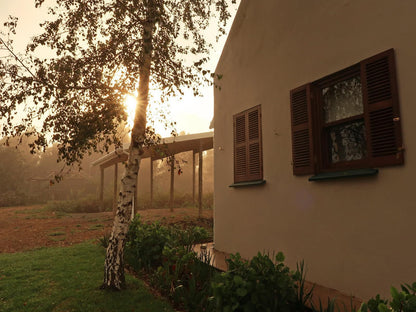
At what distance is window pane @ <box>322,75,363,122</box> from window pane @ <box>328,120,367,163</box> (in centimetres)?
14

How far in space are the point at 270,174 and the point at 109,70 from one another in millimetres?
3079

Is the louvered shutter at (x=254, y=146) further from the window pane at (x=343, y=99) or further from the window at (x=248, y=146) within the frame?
the window pane at (x=343, y=99)

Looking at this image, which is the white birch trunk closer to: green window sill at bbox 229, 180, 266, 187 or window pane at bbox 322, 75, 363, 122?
green window sill at bbox 229, 180, 266, 187

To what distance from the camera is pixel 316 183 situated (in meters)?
4.04

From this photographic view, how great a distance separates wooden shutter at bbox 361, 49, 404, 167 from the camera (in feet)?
10.3

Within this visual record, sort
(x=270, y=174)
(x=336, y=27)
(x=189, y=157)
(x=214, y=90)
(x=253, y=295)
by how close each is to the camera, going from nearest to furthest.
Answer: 1. (x=253, y=295)
2. (x=336, y=27)
3. (x=270, y=174)
4. (x=214, y=90)
5. (x=189, y=157)

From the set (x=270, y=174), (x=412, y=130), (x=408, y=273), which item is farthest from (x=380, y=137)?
(x=270, y=174)

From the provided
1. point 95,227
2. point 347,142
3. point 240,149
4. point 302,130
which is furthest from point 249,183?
point 95,227

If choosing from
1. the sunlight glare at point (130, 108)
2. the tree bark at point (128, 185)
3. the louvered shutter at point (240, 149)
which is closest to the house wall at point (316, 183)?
the louvered shutter at point (240, 149)

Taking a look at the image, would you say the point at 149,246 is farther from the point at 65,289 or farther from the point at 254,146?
the point at 254,146

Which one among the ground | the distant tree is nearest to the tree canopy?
the distant tree

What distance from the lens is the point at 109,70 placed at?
4.66m

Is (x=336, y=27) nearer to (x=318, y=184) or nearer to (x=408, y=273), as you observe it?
(x=318, y=184)

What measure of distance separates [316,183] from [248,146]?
5.76 ft
